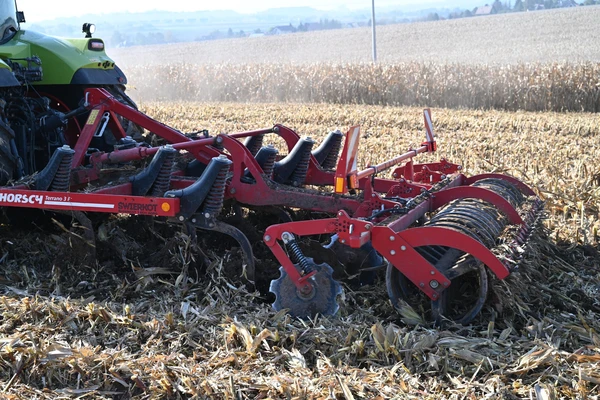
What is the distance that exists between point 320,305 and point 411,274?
516mm

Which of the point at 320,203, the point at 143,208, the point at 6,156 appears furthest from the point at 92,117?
the point at 320,203

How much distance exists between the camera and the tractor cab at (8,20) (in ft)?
18.4

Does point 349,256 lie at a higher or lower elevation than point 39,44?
lower

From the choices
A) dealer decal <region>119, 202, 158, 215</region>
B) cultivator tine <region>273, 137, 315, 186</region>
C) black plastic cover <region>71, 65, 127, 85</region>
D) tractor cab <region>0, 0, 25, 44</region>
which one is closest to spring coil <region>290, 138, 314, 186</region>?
cultivator tine <region>273, 137, 315, 186</region>

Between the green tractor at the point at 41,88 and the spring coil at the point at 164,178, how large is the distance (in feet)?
3.25

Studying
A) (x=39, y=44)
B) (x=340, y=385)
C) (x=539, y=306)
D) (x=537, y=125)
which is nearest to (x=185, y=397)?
(x=340, y=385)

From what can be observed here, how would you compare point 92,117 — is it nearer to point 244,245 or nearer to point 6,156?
point 6,156

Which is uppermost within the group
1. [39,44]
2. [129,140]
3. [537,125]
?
[39,44]

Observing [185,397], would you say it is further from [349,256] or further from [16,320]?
[349,256]

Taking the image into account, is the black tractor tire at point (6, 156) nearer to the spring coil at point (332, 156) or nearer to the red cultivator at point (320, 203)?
the red cultivator at point (320, 203)

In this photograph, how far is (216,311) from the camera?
385cm

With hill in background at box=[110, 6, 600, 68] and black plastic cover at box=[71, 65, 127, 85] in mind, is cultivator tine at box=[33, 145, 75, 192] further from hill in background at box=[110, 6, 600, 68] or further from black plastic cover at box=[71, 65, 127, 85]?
hill in background at box=[110, 6, 600, 68]

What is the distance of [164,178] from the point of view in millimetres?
4504

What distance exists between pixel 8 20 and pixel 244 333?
3.67 meters
